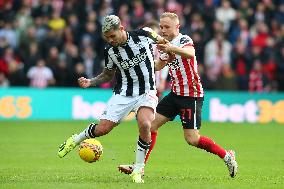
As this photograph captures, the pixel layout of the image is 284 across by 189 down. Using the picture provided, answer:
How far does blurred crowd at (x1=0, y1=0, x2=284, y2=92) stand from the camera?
24.8 m

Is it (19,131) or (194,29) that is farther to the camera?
(194,29)

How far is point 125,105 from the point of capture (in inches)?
442

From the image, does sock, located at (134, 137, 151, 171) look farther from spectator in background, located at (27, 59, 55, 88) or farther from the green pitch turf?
spectator in background, located at (27, 59, 55, 88)

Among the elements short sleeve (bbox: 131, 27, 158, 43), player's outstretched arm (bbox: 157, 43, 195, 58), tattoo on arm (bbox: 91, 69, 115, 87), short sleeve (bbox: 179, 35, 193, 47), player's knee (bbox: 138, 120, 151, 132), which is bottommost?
player's knee (bbox: 138, 120, 151, 132)

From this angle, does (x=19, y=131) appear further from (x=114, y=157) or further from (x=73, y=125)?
(x=114, y=157)

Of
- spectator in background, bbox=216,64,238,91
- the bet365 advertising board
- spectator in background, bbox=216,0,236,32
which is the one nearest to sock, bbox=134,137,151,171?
the bet365 advertising board

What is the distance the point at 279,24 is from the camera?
2692cm

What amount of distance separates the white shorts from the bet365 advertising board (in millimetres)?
11928

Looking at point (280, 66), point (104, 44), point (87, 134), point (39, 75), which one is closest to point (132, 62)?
point (87, 134)

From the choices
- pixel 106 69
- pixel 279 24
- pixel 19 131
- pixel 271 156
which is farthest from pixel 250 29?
pixel 106 69

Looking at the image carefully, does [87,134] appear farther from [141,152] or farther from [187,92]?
[187,92]

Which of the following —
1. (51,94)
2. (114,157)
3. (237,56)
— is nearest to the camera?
(114,157)

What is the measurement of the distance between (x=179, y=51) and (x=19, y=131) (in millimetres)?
9837

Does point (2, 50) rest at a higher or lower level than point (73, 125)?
higher
